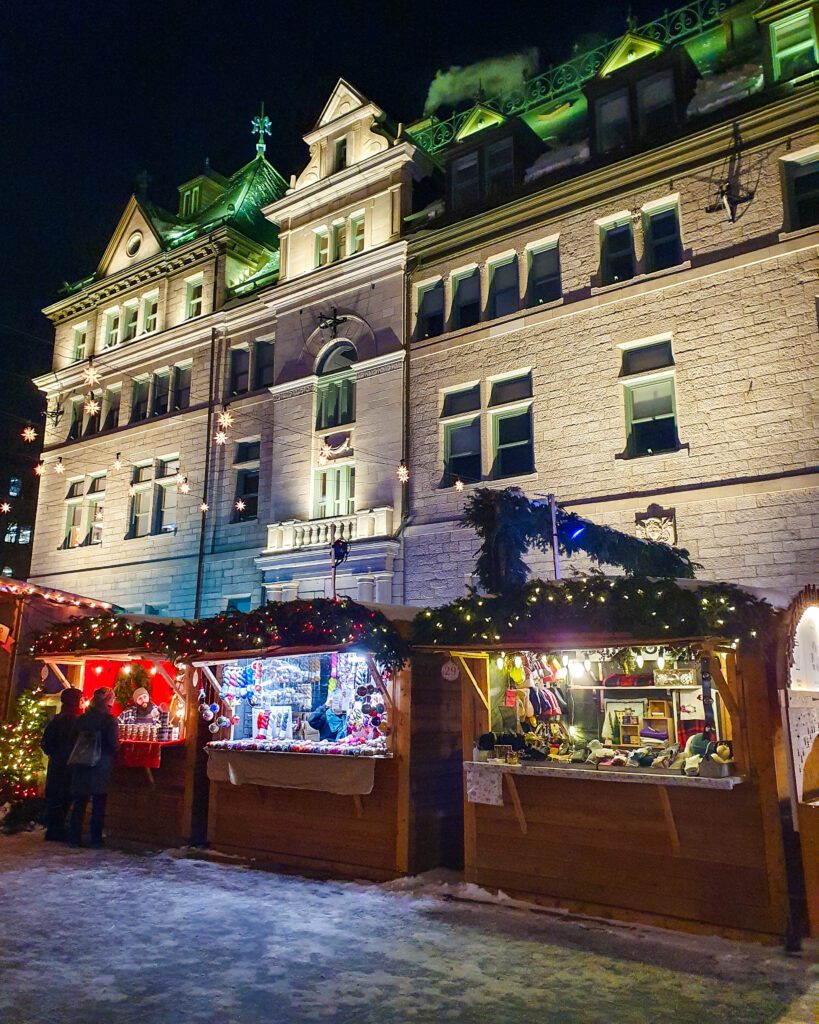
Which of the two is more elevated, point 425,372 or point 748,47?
point 748,47

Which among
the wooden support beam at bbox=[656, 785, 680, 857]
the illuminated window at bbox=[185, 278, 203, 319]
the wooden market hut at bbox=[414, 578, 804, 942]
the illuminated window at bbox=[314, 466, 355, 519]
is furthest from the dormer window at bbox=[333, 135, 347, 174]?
the wooden support beam at bbox=[656, 785, 680, 857]

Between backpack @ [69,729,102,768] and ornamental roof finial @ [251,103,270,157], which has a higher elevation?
ornamental roof finial @ [251,103,270,157]

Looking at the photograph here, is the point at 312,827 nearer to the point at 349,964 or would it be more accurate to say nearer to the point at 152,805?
the point at 152,805

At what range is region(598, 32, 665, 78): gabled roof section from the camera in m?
18.8

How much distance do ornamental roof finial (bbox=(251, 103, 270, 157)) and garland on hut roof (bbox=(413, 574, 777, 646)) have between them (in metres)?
23.7

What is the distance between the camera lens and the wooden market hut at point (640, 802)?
823 cm

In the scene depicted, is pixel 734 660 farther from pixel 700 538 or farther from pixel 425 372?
pixel 425 372

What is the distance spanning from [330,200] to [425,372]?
6703 mm

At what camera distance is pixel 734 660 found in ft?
29.1

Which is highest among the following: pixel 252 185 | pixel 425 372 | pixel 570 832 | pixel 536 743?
pixel 252 185

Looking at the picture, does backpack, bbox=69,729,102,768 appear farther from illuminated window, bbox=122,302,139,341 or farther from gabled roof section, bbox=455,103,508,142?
illuminated window, bbox=122,302,139,341

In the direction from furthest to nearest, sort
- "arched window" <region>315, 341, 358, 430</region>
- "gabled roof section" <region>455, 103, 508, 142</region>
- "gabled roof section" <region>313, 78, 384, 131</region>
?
"gabled roof section" <region>313, 78, 384, 131</region>, "arched window" <region>315, 341, 358, 430</region>, "gabled roof section" <region>455, 103, 508, 142</region>

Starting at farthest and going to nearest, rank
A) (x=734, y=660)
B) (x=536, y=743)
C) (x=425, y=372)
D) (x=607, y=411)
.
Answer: (x=425, y=372), (x=607, y=411), (x=536, y=743), (x=734, y=660)

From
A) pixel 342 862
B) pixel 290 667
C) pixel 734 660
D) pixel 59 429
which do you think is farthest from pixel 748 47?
pixel 59 429
